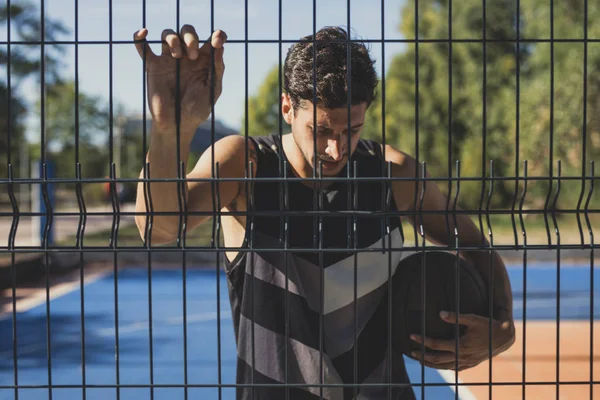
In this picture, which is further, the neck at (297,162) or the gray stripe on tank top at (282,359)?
the neck at (297,162)

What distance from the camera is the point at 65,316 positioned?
10.4 m

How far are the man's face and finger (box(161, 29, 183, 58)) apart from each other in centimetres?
41

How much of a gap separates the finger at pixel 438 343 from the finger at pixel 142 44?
105cm

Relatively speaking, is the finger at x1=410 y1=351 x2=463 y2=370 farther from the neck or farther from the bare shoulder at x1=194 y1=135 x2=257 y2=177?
the bare shoulder at x1=194 y1=135 x2=257 y2=177

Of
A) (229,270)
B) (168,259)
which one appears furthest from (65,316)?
(229,270)

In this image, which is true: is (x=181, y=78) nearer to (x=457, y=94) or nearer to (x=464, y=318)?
(x=464, y=318)

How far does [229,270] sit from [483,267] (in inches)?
30.5

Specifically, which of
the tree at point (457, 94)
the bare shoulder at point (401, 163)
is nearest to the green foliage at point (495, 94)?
the tree at point (457, 94)

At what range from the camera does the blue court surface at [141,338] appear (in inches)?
257

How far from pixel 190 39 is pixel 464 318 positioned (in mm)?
1059

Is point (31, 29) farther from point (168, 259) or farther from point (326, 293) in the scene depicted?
point (326, 293)

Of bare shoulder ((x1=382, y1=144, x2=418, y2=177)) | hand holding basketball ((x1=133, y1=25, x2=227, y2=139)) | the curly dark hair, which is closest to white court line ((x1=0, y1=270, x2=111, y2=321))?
bare shoulder ((x1=382, y1=144, x2=418, y2=177))

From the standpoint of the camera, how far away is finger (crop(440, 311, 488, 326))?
Answer: 204 cm

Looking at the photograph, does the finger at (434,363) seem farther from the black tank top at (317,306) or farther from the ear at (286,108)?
the ear at (286,108)
